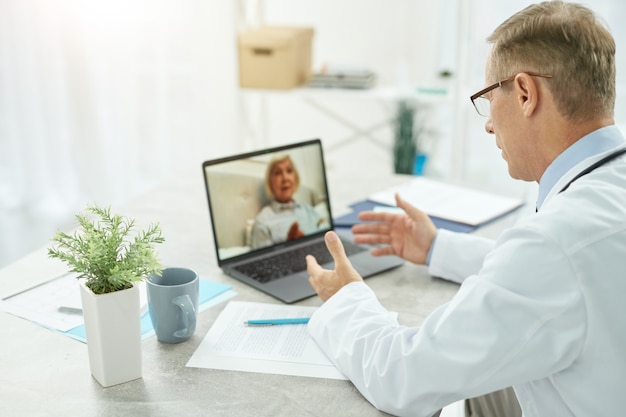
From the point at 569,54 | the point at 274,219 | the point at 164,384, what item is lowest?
the point at 164,384

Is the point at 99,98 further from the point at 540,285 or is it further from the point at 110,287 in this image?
the point at 540,285

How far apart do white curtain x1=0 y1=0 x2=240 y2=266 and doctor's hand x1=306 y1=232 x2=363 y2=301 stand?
213 centimetres

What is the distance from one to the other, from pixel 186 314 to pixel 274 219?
1.48ft

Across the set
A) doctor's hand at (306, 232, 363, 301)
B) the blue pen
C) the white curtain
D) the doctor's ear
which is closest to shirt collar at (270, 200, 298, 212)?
doctor's hand at (306, 232, 363, 301)

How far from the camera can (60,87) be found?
11.2ft

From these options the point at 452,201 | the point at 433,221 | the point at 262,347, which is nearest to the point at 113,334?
the point at 262,347

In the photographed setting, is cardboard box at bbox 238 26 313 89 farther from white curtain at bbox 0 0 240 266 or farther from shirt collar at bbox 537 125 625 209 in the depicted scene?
shirt collar at bbox 537 125 625 209

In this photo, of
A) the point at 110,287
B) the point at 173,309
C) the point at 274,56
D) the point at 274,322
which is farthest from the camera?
the point at 274,56

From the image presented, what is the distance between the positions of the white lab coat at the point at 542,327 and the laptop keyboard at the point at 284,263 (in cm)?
47

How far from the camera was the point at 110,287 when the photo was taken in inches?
41.5

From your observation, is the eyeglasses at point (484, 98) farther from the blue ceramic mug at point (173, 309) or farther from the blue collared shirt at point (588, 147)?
the blue ceramic mug at point (173, 309)

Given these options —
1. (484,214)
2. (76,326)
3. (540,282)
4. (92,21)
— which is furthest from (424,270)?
(92,21)

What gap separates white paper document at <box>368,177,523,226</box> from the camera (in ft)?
6.06

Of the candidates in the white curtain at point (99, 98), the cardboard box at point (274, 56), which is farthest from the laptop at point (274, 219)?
the white curtain at point (99, 98)
